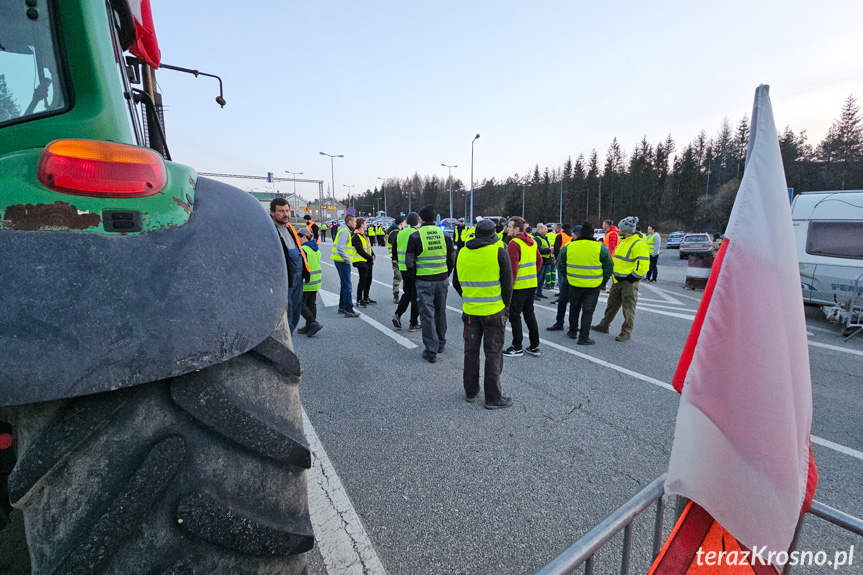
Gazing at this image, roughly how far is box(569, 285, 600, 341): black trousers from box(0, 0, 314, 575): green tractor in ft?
18.7

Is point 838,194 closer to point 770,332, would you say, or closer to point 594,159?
point 770,332

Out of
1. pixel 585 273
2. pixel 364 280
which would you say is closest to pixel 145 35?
pixel 585 273

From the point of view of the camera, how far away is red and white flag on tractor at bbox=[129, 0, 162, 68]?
1599 mm

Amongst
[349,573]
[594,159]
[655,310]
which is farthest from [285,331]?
[594,159]

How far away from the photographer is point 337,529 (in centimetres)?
236

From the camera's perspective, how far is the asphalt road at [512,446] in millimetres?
2256

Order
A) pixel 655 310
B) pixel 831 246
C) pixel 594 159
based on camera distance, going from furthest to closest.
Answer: pixel 594 159 < pixel 655 310 < pixel 831 246

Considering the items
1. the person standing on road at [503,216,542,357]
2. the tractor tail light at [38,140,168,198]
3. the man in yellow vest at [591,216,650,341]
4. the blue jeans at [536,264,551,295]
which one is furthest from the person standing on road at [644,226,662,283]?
the tractor tail light at [38,140,168,198]

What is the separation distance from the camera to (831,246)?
7.71 m

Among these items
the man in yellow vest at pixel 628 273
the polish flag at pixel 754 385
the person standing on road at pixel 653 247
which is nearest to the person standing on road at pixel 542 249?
the man in yellow vest at pixel 628 273

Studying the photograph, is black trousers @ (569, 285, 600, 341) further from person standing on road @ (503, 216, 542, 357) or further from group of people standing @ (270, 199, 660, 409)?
person standing on road @ (503, 216, 542, 357)

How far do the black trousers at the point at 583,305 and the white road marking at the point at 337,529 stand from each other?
4.54 metres

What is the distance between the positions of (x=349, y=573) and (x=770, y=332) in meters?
2.20

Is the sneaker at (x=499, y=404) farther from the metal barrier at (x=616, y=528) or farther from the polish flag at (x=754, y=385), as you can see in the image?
the polish flag at (x=754, y=385)
